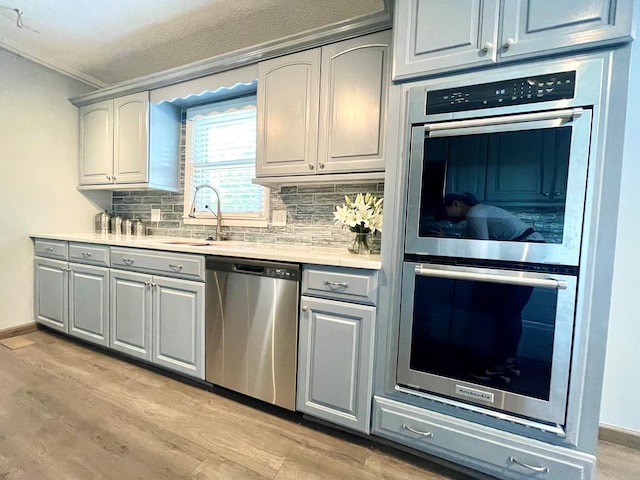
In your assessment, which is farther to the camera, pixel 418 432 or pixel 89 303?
pixel 89 303

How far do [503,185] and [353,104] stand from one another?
97 cm

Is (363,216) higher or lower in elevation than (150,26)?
lower

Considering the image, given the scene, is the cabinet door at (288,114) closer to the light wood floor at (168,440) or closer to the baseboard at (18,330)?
the light wood floor at (168,440)

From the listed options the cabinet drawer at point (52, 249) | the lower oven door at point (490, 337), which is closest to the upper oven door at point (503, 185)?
the lower oven door at point (490, 337)

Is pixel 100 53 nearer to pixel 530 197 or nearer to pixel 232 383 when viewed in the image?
pixel 232 383

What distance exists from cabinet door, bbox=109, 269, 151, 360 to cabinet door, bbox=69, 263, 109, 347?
9 centimetres

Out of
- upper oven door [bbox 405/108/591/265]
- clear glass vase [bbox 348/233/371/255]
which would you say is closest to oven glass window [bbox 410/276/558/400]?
upper oven door [bbox 405/108/591/265]

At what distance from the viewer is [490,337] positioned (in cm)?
127

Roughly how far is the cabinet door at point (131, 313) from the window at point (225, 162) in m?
0.80

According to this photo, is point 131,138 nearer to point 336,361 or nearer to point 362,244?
point 362,244

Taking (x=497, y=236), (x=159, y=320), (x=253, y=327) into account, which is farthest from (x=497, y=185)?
(x=159, y=320)

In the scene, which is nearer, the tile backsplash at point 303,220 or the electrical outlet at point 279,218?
the tile backsplash at point 303,220

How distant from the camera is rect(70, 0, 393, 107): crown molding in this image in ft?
5.40

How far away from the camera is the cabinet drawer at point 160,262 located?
188 centimetres
